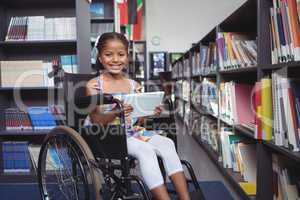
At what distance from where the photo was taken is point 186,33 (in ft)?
21.8

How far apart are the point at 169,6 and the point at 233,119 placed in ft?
16.7

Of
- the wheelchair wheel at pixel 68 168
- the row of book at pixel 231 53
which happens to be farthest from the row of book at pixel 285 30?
the wheelchair wheel at pixel 68 168

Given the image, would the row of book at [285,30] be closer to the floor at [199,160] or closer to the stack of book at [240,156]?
the stack of book at [240,156]

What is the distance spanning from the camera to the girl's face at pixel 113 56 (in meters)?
1.61

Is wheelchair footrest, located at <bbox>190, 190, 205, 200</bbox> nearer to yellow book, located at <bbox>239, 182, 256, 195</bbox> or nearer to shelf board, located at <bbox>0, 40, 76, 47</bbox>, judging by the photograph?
yellow book, located at <bbox>239, 182, 256, 195</bbox>

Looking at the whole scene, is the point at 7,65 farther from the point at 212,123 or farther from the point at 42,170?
the point at 212,123

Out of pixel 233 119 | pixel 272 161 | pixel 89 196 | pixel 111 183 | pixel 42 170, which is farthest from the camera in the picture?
pixel 233 119

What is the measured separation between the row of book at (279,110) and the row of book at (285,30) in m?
0.08

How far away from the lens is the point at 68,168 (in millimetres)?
A: 1515

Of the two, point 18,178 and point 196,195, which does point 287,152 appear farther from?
point 18,178

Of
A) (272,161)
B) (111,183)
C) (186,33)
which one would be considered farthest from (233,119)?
(186,33)

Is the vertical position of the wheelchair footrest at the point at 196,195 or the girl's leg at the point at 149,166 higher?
the girl's leg at the point at 149,166

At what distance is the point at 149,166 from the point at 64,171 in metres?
0.52

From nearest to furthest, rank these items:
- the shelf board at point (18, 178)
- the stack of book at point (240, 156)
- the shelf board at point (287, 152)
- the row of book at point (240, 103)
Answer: the shelf board at point (287, 152)
the stack of book at point (240, 156)
the row of book at point (240, 103)
the shelf board at point (18, 178)
